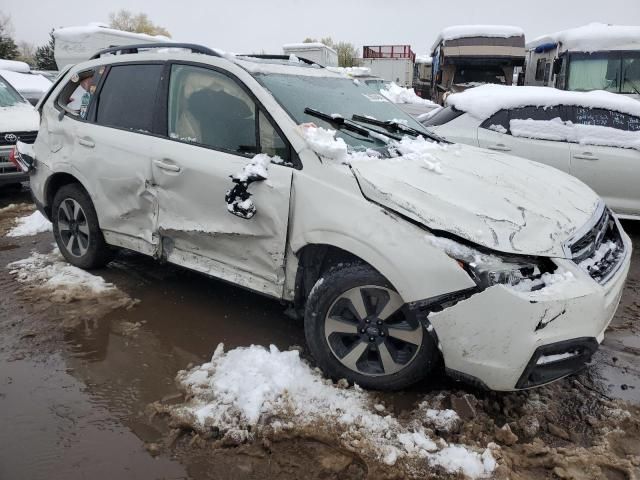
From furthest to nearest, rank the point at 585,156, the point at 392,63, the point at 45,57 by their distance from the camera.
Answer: the point at 45,57 < the point at 392,63 < the point at 585,156

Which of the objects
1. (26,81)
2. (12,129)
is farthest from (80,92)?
(26,81)

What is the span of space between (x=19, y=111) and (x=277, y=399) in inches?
271

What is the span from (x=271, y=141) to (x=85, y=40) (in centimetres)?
1392

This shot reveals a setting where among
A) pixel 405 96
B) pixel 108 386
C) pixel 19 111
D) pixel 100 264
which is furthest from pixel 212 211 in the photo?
pixel 405 96

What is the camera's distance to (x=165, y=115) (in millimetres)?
3734

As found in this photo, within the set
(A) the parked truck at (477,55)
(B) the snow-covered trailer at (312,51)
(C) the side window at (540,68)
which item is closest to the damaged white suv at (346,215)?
(C) the side window at (540,68)

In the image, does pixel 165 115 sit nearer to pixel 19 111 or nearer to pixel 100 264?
pixel 100 264

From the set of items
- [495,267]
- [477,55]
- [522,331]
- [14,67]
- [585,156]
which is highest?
[477,55]

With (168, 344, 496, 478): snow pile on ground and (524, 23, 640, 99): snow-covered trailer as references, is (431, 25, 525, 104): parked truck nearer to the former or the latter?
(524, 23, 640, 99): snow-covered trailer

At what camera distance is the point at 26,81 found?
12695 millimetres

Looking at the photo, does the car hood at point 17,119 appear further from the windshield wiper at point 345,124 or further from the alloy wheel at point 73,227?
the windshield wiper at point 345,124

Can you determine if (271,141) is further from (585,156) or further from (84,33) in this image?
(84,33)

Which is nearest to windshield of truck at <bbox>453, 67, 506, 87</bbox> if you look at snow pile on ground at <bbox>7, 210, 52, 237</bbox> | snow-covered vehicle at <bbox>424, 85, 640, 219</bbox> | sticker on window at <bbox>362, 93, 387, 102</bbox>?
snow-covered vehicle at <bbox>424, 85, 640, 219</bbox>

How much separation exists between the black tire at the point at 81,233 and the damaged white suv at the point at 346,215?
0.02m
